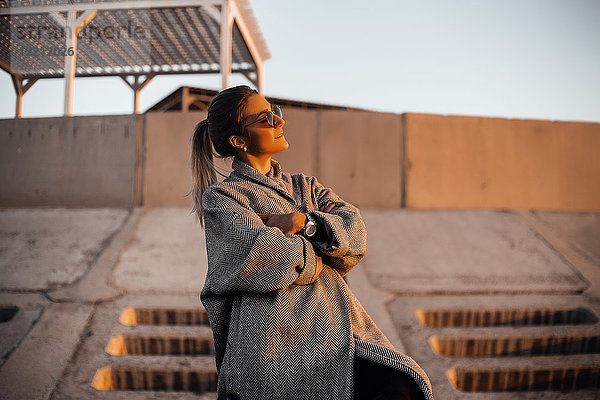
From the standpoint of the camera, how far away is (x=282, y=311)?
1.26 m

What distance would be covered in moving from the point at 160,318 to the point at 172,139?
2601 millimetres

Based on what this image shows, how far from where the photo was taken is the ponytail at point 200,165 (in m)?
1.60

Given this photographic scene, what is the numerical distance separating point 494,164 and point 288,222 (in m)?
4.90

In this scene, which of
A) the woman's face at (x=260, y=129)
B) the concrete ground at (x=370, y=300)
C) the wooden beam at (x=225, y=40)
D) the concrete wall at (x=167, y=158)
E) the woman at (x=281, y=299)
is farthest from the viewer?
the wooden beam at (x=225, y=40)

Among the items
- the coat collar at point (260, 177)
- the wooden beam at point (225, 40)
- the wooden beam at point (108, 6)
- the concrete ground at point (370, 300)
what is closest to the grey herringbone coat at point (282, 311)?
the coat collar at point (260, 177)

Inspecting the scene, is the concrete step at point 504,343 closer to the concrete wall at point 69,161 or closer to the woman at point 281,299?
the woman at point 281,299

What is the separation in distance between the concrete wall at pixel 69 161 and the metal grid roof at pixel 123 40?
164 inches

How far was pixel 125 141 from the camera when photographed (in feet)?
17.9

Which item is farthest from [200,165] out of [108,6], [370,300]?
[108,6]

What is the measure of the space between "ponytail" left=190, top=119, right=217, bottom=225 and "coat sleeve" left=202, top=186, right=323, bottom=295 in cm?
21

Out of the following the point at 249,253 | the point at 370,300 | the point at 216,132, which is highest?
the point at 216,132

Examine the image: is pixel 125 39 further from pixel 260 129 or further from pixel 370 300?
pixel 260 129

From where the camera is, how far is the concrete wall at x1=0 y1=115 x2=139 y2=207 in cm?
541

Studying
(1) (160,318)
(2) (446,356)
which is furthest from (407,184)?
(1) (160,318)
